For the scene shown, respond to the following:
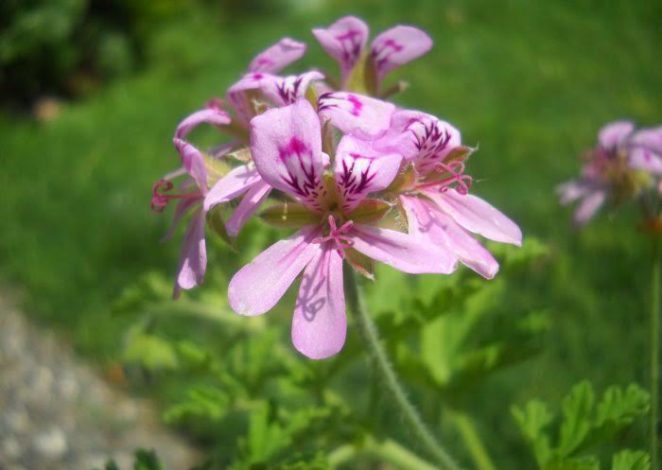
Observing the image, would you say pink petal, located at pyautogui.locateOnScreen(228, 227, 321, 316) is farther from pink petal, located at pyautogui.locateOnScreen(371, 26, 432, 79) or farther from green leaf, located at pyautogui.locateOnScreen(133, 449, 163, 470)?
green leaf, located at pyautogui.locateOnScreen(133, 449, 163, 470)

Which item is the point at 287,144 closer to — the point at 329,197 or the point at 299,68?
the point at 329,197

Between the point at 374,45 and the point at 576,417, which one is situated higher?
the point at 374,45

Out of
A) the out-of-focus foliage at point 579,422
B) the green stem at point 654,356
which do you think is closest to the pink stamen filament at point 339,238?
the out-of-focus foliage at point 579,422

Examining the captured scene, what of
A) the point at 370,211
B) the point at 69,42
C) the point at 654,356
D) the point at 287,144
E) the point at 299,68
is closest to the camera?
the point at 287,144

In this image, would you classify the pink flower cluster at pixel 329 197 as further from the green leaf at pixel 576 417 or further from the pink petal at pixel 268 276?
the green leaf at pixel 576 417

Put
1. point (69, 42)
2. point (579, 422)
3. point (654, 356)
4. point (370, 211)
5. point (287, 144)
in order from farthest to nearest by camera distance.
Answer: point (69, 42)
point (654, 356)
point (579, 422)
point (370, 211)
point (287, 144)

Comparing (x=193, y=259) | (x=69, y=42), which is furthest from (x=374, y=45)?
(x=69, y=42)

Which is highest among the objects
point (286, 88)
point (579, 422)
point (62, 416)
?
point (62, 416)

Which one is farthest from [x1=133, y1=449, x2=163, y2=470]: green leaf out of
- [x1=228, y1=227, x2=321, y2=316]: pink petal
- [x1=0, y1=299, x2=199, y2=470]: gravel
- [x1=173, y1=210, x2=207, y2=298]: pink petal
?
[x1=0, y1=299, x2=199, y2=470]: gravel
